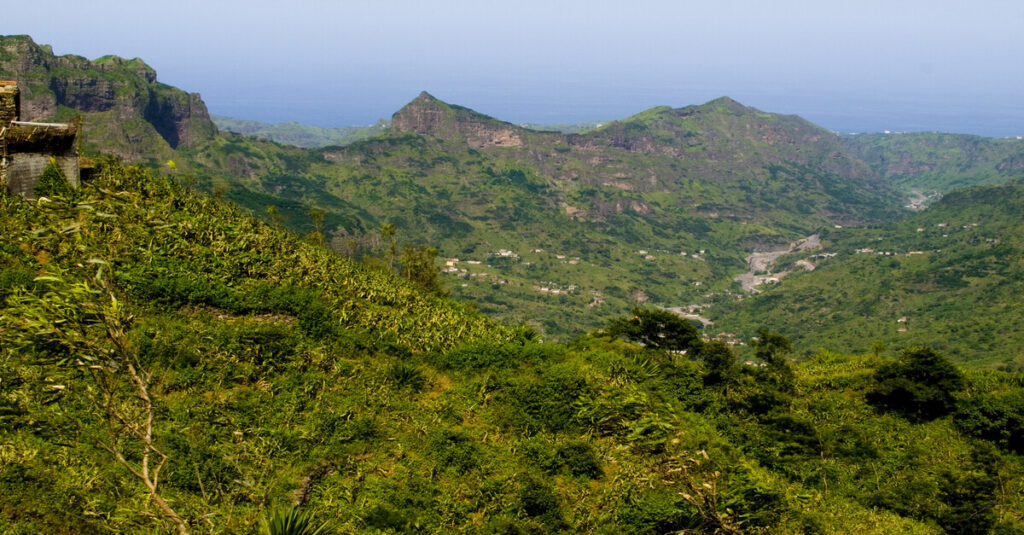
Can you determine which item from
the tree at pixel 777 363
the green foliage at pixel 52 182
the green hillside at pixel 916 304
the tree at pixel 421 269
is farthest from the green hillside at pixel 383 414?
the green hillside at pixel 916 304

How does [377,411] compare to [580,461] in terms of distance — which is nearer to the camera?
[580,461]

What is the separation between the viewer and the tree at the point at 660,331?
31984mm

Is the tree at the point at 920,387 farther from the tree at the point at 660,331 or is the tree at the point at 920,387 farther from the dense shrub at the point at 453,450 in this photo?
the dense shrub at the point at 453,450

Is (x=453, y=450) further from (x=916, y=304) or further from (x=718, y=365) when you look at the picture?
(x=916, y=304)

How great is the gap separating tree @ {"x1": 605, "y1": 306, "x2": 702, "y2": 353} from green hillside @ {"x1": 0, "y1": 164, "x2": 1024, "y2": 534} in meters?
2.77

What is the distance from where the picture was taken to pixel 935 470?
69.0 feet

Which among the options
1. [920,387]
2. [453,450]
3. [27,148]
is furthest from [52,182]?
[920,387]

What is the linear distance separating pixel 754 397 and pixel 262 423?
18271mm

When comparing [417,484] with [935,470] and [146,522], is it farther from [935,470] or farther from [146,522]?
[935,470]

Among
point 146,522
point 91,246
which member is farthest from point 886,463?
point 91,246

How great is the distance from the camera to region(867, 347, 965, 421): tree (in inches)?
992

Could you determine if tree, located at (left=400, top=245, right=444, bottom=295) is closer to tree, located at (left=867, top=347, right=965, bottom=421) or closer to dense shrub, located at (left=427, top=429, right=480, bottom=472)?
tree, located at (left=867, top=347, right=965, bottom=421)

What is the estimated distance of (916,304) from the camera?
15538 centimetres

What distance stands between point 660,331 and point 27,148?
2892cm
